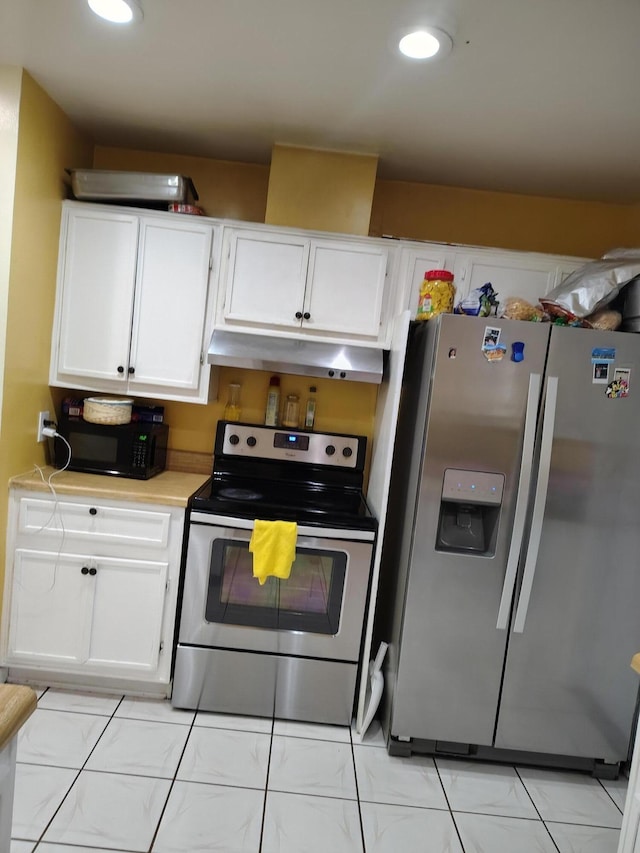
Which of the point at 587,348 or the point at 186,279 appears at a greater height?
the point at 186,279

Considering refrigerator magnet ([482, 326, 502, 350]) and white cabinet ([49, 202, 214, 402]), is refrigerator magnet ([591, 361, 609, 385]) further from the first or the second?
white cabinet ([49, 202, 214, 402])

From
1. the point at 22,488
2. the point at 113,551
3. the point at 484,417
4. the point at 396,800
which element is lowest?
the point at 396,800

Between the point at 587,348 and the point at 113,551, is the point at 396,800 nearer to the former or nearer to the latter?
the point at 113,551

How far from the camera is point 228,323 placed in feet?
8.60

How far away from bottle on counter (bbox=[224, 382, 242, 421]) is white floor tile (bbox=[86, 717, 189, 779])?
148 centimetres

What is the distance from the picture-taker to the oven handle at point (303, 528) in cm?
228

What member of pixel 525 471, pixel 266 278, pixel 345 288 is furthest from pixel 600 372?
pixel 266 278

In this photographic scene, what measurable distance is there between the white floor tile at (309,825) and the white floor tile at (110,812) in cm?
39

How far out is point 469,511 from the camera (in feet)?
7.13

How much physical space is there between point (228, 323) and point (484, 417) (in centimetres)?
130

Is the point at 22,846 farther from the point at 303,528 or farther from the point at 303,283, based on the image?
the point at 303,283

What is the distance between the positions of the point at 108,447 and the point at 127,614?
790mm

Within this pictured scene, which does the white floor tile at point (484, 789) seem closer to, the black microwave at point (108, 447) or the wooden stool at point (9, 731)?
the wooden stool at point (9, 731)

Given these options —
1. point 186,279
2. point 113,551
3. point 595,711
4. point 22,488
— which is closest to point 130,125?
point 186,279
